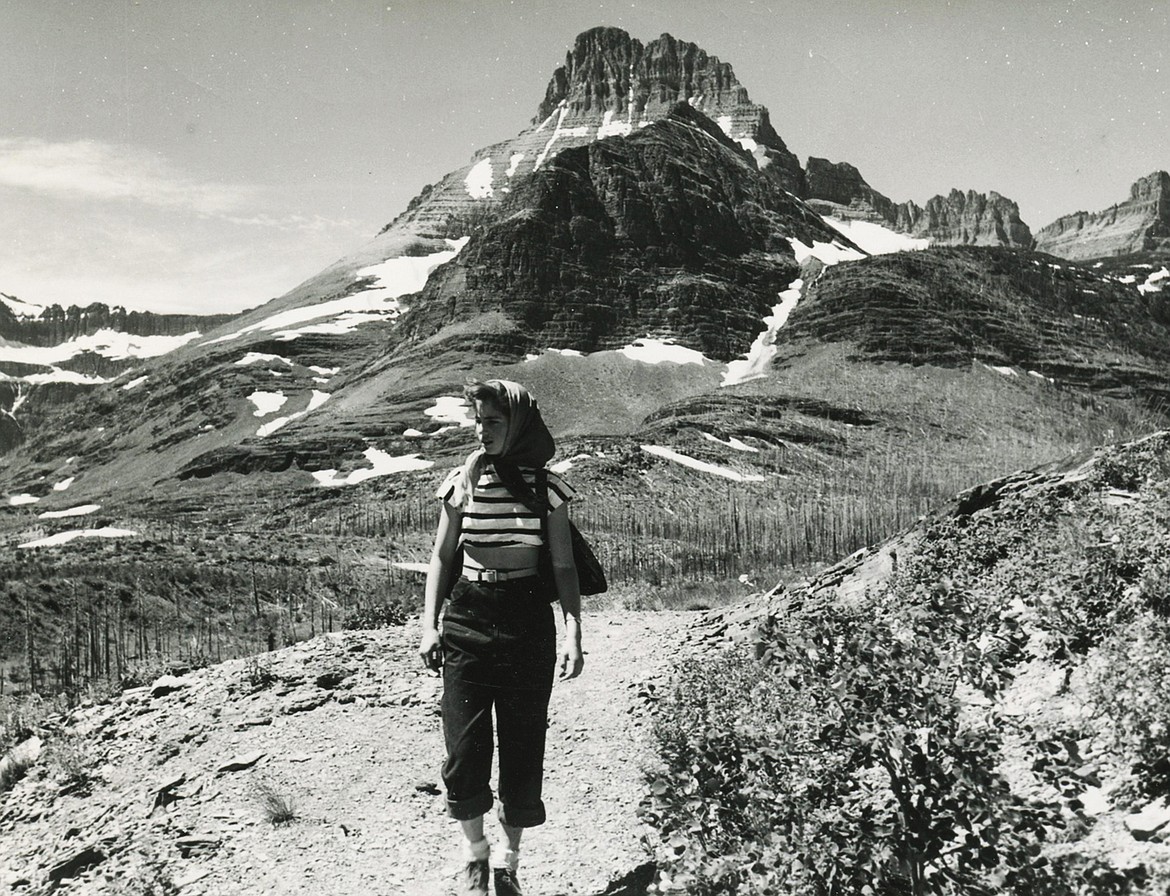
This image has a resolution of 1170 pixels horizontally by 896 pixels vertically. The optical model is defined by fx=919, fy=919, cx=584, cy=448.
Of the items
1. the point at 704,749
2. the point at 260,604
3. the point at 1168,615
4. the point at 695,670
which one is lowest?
the point at 260,604

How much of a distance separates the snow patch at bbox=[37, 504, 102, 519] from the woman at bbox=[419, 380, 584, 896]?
111473 millimetres

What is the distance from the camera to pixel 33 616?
19.8 metres

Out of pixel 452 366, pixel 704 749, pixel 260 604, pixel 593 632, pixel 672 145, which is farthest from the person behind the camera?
pixel 672 145

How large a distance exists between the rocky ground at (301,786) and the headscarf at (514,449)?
2.29m

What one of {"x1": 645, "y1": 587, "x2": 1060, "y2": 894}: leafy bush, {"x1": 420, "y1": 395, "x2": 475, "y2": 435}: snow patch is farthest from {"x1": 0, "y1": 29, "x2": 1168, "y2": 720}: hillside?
{"x1": 645, "y1": 587, "x2": 1060, "y2": 894}: leafy bush

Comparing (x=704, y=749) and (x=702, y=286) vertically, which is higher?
(x=702, y=286)

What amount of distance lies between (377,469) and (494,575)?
95843mm

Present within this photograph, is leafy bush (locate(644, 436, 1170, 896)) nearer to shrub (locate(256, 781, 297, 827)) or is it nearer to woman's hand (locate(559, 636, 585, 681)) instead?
woman's hand (locate(559, 636, 585, 681))

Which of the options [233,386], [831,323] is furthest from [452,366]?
[831,323]

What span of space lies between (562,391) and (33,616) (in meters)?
101

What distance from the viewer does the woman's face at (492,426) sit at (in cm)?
441

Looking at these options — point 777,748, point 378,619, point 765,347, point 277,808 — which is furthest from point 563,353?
point 777,748

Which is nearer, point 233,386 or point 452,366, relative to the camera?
point 452,366

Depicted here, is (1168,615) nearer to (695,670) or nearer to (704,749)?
(704,749)
